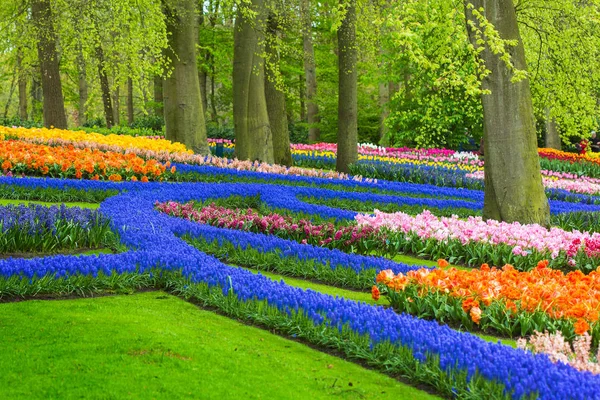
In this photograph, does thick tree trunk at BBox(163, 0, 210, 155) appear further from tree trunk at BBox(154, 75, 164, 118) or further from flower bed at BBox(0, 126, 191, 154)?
tree trunk at BBox(154, 75, 164, 118)

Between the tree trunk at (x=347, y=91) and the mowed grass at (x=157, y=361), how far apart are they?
13074mm

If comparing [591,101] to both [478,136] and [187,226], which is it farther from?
[478,136]

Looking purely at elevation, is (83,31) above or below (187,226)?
above

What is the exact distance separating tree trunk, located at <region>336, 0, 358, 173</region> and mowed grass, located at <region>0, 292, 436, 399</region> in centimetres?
1307

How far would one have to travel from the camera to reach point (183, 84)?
18.8m

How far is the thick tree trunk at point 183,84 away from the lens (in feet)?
60.4

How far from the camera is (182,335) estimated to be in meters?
5.55

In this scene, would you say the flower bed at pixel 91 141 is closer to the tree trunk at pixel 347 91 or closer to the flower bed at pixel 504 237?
the tree trunk at pixel 347 91

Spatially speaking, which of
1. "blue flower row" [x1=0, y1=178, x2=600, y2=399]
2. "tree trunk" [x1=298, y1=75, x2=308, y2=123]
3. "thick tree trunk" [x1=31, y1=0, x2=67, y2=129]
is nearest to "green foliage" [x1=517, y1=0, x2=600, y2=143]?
"blue flower row" [x1=0, y1=178, x2=600, y2=399]

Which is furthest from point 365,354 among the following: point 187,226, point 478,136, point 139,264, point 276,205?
point 478,136

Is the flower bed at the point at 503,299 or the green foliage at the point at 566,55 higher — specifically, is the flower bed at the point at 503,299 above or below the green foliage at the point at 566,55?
below

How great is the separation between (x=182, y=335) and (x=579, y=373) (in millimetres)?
2667

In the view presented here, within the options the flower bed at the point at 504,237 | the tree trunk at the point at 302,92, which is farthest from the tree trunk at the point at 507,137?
the tree trunk at the point at 302,92

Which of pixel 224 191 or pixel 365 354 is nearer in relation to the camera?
pixel 365 354
